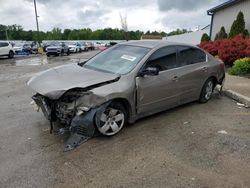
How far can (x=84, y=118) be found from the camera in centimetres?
478

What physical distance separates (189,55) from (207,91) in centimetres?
119

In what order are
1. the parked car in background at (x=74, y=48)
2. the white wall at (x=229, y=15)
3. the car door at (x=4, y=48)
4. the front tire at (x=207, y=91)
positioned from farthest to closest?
the parked car in background at (x=74, y=48), the car door at (x=4, y=48), the white wall at (x=229, y=15), the front tire at (x=207, y=91)

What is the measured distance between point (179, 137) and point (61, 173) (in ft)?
7.39

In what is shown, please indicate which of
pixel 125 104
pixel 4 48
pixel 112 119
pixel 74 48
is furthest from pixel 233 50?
pixel 74 48

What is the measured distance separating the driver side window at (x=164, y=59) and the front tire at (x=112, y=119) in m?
1.10

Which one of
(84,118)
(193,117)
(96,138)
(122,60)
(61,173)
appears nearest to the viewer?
(61,173)

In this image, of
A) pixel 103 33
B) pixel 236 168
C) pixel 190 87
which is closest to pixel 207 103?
pixel 190 87

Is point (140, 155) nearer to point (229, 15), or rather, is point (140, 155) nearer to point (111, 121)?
point (111, 121)

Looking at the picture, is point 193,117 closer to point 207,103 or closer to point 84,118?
point 207,103

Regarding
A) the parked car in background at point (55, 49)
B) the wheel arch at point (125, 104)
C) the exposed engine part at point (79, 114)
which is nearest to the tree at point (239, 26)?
the wheel arch at point (125, 104)

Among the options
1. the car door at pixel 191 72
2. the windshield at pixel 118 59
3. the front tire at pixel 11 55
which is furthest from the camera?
the front tire at pixel 11 55

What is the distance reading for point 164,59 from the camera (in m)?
6.21

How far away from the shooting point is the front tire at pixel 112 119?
5070 mm

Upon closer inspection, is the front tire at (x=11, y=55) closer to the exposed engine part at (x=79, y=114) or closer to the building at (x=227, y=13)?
the building at (x=227, y=13)
